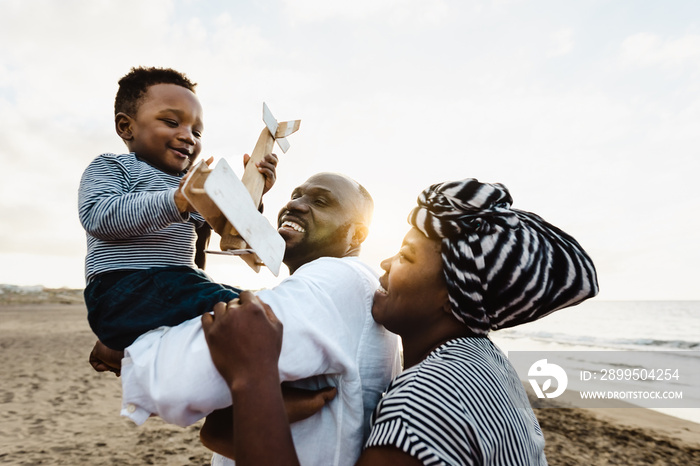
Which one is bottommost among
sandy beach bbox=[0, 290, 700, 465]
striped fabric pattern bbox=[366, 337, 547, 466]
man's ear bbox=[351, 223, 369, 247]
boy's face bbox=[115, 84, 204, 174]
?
sandy beach bbox=[0, 290, 700, 465]

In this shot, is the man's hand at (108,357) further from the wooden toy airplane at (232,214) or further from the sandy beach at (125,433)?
the sandy beach at (125,433)

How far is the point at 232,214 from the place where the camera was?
4.10 feet

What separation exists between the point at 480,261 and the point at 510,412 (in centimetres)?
47

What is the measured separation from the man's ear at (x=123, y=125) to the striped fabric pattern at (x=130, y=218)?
9.3 inches

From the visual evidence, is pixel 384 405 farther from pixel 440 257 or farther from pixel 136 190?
pixel 136 190

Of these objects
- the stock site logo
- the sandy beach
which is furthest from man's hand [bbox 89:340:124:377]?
the stock site logo

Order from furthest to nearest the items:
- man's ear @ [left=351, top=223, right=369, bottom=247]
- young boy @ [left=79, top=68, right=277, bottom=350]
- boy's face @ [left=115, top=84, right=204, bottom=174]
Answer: man's ear @ [left=351, top=223, right=369, bottom=247], boy's face @ [left=115, top=84, right=204, bottom=174], young boy @ [left=79, top=68, right=277, bottom=350]

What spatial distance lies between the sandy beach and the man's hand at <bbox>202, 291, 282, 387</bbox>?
5150 millimetres

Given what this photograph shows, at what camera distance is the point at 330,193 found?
98.5 inches

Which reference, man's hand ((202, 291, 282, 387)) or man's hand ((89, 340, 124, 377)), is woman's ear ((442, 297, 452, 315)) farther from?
man's hand ((89, 340, 124, 377))

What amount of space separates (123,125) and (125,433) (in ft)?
19.2

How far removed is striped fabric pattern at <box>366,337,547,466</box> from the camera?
1154 mm

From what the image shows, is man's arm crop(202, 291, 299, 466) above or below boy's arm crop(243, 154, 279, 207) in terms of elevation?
below

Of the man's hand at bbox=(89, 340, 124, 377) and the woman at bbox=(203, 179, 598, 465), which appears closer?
the woman at bbox=(203, 179, 598, 465)
